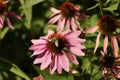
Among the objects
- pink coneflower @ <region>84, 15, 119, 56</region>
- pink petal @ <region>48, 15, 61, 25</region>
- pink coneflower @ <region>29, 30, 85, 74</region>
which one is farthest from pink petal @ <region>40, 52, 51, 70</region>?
pink petal @ <region>48, 15, 61, 25</region>

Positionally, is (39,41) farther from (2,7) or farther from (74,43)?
(2,7)

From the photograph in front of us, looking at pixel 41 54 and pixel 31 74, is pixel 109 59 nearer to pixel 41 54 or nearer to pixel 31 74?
pixel 41 54

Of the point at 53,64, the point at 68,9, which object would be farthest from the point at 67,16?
the point at 53,64

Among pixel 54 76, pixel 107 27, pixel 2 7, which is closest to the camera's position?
pixel 54 76

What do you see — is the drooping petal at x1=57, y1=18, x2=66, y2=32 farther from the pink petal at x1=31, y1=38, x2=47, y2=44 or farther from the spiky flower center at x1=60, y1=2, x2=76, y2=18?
the pink petal at x1=31, y1=38, x2=47, y2=44

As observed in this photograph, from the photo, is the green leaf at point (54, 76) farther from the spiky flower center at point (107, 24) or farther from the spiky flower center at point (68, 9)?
the spiky flower center at point (68, 9)

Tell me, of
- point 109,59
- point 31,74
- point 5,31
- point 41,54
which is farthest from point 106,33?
point 5,31
